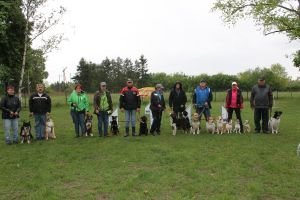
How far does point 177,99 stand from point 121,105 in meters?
2.05

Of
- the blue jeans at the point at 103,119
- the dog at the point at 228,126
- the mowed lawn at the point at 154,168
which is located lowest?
the mowed lawn at the point at 154,168

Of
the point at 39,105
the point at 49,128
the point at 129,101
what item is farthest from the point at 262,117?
the point at 39,105

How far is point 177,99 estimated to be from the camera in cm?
1453

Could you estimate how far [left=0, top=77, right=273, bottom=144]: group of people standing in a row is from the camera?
Result: 1289cm

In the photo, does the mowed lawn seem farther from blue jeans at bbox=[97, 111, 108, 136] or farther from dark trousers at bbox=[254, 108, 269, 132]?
dark trousers at bbox=[254, 108, 269, 132]

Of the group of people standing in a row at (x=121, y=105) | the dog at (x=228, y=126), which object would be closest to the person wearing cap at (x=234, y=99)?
the group of people standing in a row at (x=121, y=105)

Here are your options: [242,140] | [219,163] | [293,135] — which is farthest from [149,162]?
[293,135]

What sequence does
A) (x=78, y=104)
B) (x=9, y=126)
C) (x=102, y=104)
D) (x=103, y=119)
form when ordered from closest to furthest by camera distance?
(x=9, y=126)
(x=78, y=104)
(x=102, y=104)
(x=103, y=119)

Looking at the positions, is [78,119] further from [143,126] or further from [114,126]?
[143,126]

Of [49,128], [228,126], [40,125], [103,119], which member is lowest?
[228,126]

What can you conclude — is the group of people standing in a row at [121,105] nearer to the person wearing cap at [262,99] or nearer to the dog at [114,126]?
the person wearing cap at [262,99]

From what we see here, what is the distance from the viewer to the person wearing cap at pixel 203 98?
47.6 feet

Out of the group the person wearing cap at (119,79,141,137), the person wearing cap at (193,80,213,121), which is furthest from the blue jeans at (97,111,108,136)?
the person wearing cap at (193,80,213,121)

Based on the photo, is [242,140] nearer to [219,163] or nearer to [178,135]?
[178,135]
